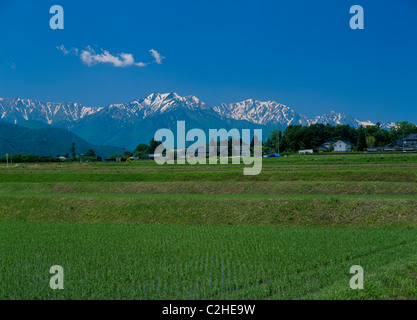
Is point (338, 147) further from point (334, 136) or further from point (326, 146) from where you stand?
point (334, 136)

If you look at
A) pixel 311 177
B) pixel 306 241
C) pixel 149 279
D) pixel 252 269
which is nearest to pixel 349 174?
pixel 311 177

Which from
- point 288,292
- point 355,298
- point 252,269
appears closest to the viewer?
point 355,298

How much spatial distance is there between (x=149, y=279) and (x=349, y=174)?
27.0 meters

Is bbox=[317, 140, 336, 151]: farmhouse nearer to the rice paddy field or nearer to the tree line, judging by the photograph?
the tree line

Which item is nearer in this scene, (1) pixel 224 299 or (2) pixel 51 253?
(1) pixel 224 299

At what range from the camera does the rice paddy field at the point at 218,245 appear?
26.7 ft

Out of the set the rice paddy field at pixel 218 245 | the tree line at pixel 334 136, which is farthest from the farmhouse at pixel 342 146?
the rice paddy field at pixel 218 245

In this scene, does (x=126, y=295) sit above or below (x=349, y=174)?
below

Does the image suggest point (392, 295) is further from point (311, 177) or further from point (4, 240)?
point (311, 177)

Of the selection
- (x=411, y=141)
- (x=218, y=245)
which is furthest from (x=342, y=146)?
(x=218, y=245)

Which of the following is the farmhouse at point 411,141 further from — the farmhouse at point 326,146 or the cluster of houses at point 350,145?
the farmhouse at point 326,146

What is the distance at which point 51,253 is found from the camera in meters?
12.0

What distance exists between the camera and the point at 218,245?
516 inches

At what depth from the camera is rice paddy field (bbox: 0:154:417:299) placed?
8141 millimetres
